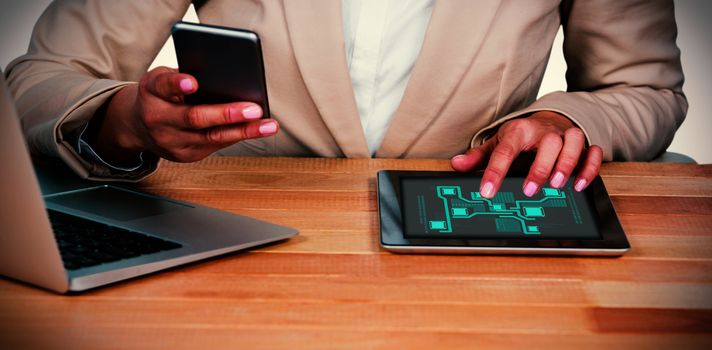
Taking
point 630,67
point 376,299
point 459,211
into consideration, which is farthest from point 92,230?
point 630,67

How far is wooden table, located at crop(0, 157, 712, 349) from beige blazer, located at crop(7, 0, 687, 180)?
1.00ft

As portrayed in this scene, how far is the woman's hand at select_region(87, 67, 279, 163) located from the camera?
830mm

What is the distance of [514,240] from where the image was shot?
83 cm

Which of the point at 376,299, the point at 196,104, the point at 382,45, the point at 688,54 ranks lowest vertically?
the point at 376,299

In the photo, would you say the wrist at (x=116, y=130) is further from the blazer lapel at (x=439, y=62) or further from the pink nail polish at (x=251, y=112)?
the blazer lapel at (x=439, y=62)

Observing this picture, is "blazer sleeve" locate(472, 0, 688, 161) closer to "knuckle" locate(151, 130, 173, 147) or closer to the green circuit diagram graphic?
the green circuit diagram graphic

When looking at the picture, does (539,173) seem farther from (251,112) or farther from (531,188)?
(251,112)

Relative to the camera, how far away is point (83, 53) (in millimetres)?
1186

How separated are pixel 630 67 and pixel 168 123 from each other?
866 mm

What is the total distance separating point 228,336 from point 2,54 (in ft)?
8.22

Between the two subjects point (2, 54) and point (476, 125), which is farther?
point (2, 54)

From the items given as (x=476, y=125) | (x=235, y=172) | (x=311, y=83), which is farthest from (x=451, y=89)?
(x=235, y=172)

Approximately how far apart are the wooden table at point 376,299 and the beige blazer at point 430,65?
305 mm

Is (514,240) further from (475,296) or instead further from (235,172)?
(235,172)
